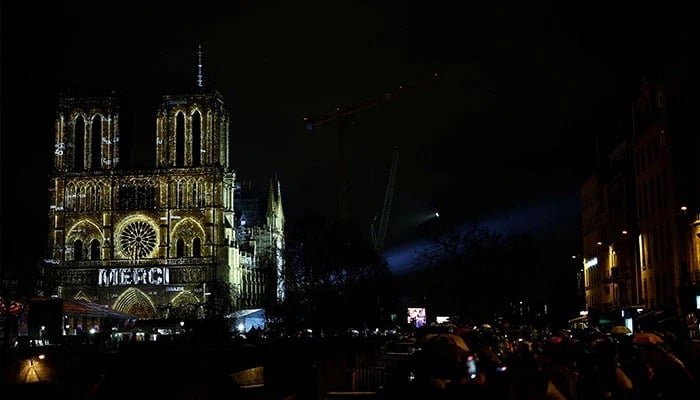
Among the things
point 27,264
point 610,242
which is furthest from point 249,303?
point 610,242

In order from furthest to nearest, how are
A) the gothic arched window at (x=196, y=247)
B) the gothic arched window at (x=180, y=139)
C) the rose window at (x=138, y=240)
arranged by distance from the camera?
the rose window at (x=138, y=240), the gothic arched window at (x=180, y=139), the gothic arched window at (x=196, y=247)

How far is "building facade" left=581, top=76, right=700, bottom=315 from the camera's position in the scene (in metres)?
56.1

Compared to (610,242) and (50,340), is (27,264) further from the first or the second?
(610,242)

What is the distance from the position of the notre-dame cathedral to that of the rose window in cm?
15

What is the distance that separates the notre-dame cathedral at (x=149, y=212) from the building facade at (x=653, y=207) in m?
79.9

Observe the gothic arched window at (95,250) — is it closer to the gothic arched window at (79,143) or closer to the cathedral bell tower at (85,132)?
the cathedral bell tower at (85,132)

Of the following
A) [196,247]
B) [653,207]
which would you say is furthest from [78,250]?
[653,207]

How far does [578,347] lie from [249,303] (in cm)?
15047

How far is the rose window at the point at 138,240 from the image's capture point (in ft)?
525

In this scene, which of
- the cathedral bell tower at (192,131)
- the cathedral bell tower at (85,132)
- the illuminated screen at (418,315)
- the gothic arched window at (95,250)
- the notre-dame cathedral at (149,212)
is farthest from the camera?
the cathedral bell tower at (85,132)

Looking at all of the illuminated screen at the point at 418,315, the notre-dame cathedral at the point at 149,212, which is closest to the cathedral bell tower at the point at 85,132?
the notre-dame cathedral at the point at 149,212

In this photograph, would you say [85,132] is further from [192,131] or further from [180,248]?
[180,248]

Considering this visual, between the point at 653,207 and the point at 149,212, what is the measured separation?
10806cm

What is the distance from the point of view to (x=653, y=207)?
208ft
